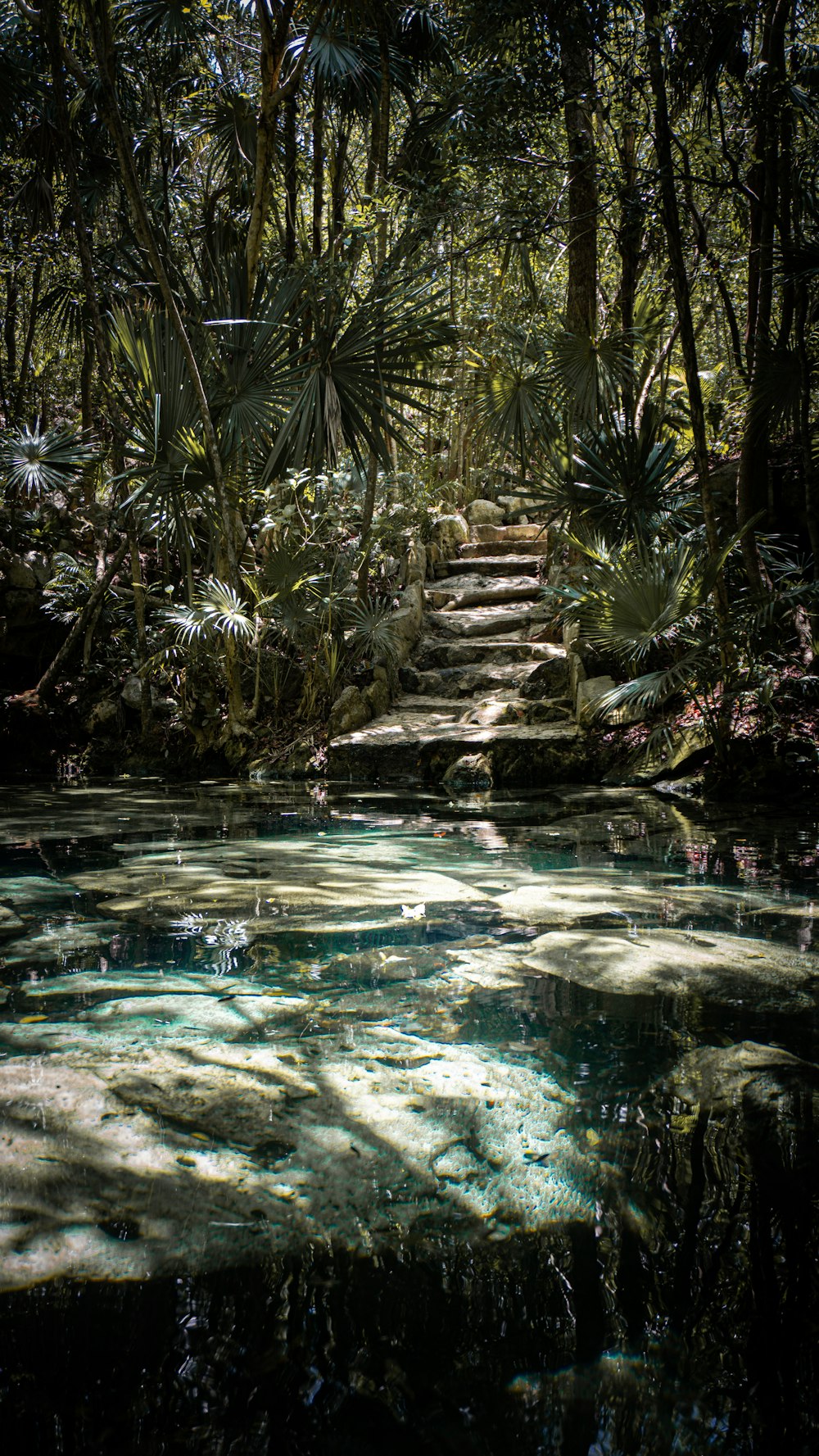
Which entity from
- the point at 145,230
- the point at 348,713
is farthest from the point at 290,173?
the point at 348,713

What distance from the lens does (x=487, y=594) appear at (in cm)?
988

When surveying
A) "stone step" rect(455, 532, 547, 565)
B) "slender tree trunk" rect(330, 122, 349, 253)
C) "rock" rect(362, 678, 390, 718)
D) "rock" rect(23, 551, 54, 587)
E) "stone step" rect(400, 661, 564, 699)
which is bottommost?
"rock" rect(362, 678, 390, 718)

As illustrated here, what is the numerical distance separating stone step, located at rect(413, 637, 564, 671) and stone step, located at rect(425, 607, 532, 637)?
161 mm

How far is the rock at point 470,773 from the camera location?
646 centimetres

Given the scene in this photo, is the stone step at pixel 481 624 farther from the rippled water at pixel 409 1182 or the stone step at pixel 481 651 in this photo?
the rippled water at pixel 409 1182

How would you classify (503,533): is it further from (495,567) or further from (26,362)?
(26,362)

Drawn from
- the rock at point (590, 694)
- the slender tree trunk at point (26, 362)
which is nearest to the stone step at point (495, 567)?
the rock at point (590, 694)

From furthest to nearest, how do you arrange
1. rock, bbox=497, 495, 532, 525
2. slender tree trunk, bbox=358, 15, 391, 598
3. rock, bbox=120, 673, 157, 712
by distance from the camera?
rock, bbox=497, 495, 532, 525
rock, bbox=120, 673, 157, 712
slender tree trunk, bbox=358, 15, 391, 598

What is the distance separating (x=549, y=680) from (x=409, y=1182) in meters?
6.92

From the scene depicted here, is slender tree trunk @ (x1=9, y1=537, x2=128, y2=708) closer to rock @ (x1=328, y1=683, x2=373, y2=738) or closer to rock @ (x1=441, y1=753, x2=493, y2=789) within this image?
rock @ (x1=328, y1=683, x2=373, y2=738)

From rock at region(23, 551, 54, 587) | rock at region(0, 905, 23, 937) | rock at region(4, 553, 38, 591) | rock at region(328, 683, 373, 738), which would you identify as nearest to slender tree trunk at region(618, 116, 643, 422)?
rock at region(328, 683, 373, 738)

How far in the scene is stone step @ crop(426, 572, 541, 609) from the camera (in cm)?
979

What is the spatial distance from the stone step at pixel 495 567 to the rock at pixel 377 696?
127 inches

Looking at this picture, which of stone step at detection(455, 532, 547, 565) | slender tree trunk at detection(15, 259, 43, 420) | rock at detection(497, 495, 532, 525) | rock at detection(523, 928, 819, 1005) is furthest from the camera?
rock at detection(497, 495, 532, 525)
